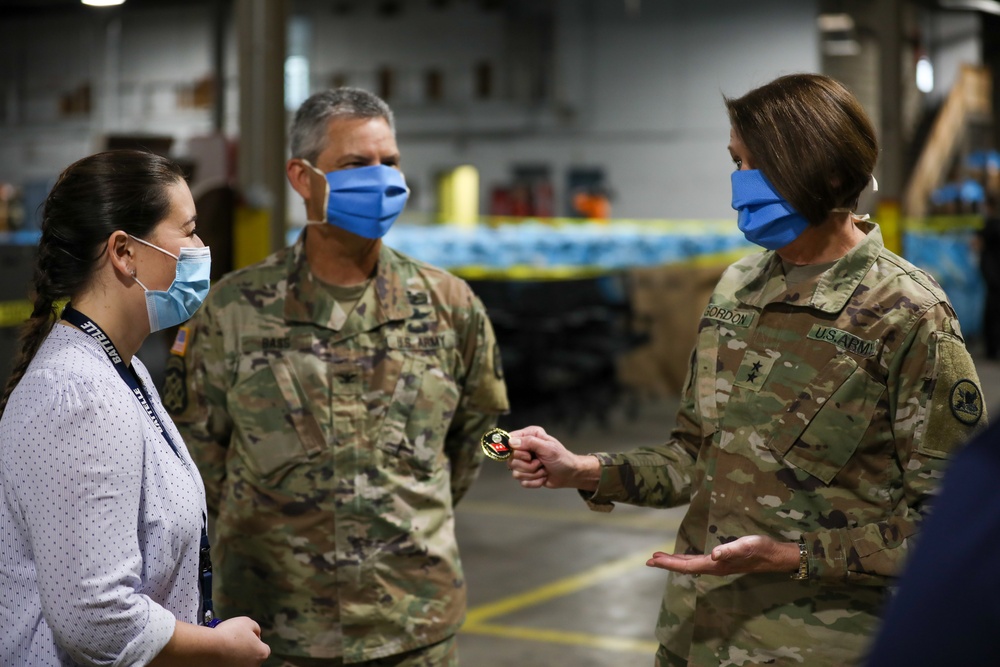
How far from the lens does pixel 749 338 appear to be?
213 centimetres

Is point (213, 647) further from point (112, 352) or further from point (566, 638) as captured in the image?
point (566, 638)

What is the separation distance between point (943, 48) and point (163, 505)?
26919mm

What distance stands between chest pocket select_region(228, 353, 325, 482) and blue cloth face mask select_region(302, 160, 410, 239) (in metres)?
0.34

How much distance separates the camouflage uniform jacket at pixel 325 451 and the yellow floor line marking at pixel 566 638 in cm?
276

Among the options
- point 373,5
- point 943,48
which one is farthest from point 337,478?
point 373,5

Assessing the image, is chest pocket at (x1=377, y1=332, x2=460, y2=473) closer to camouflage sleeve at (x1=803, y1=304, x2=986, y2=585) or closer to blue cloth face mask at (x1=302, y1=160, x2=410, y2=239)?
blue cloth face mask at (x1=302, y1=160, x2=410, y2=239)

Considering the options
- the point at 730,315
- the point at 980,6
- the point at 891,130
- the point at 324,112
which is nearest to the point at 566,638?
the point at 324,112

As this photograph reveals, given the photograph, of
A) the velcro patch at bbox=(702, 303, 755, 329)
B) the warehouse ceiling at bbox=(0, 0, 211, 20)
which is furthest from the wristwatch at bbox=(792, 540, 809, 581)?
the warehouse ceiling at bbox=(0, 0, 211, 20)

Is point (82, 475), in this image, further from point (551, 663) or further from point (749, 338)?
point (551, 663)

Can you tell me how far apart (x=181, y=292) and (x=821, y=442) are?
1.10 meters

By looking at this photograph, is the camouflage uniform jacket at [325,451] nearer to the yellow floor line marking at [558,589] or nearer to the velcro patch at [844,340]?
the velcro patch at [844,340]

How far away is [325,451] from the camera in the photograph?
101 inches

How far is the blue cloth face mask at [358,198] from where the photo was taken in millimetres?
2711

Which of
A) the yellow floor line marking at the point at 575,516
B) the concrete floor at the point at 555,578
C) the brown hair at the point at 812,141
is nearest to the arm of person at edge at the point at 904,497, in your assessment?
the brown hair at the point at 812,141
